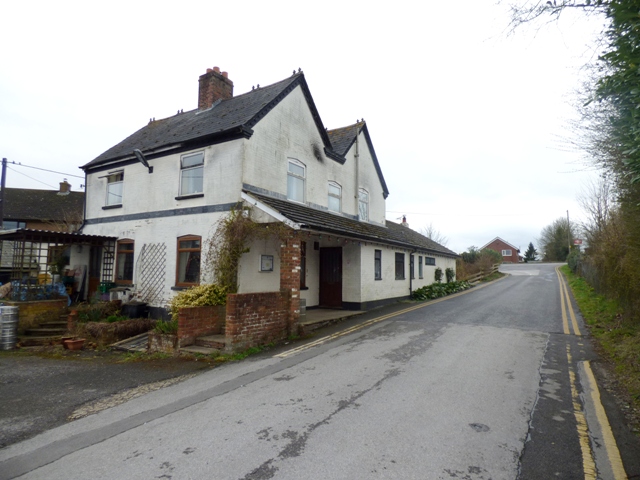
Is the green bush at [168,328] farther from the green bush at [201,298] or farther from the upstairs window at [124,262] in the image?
the upstairs window at [124,262]

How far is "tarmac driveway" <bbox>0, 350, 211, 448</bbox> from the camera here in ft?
17.7

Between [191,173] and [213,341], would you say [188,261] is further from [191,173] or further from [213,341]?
[213,341]

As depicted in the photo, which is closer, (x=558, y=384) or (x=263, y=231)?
(x=558, y=384)

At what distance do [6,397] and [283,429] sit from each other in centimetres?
531

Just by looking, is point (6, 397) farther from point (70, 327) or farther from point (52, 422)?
point (70, 327)

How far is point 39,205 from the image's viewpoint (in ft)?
110

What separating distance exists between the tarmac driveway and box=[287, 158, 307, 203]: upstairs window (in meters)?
7.07

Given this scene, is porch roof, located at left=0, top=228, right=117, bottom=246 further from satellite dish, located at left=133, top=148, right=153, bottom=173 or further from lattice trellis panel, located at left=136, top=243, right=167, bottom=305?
satellite dish, located at left=133, top=148, right=153, bottom=173

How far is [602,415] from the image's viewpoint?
4895 millimetres

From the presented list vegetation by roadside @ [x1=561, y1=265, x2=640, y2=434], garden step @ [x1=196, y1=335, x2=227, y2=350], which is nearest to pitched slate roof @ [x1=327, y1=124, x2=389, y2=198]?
garden step @ [x1=196, y1=335, x2=227, y2=350]

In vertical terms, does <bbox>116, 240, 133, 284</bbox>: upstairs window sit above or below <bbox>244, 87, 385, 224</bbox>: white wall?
below

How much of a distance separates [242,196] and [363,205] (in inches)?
334

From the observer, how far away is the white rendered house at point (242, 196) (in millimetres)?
11469

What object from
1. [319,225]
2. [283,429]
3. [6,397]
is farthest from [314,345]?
[6,397]
